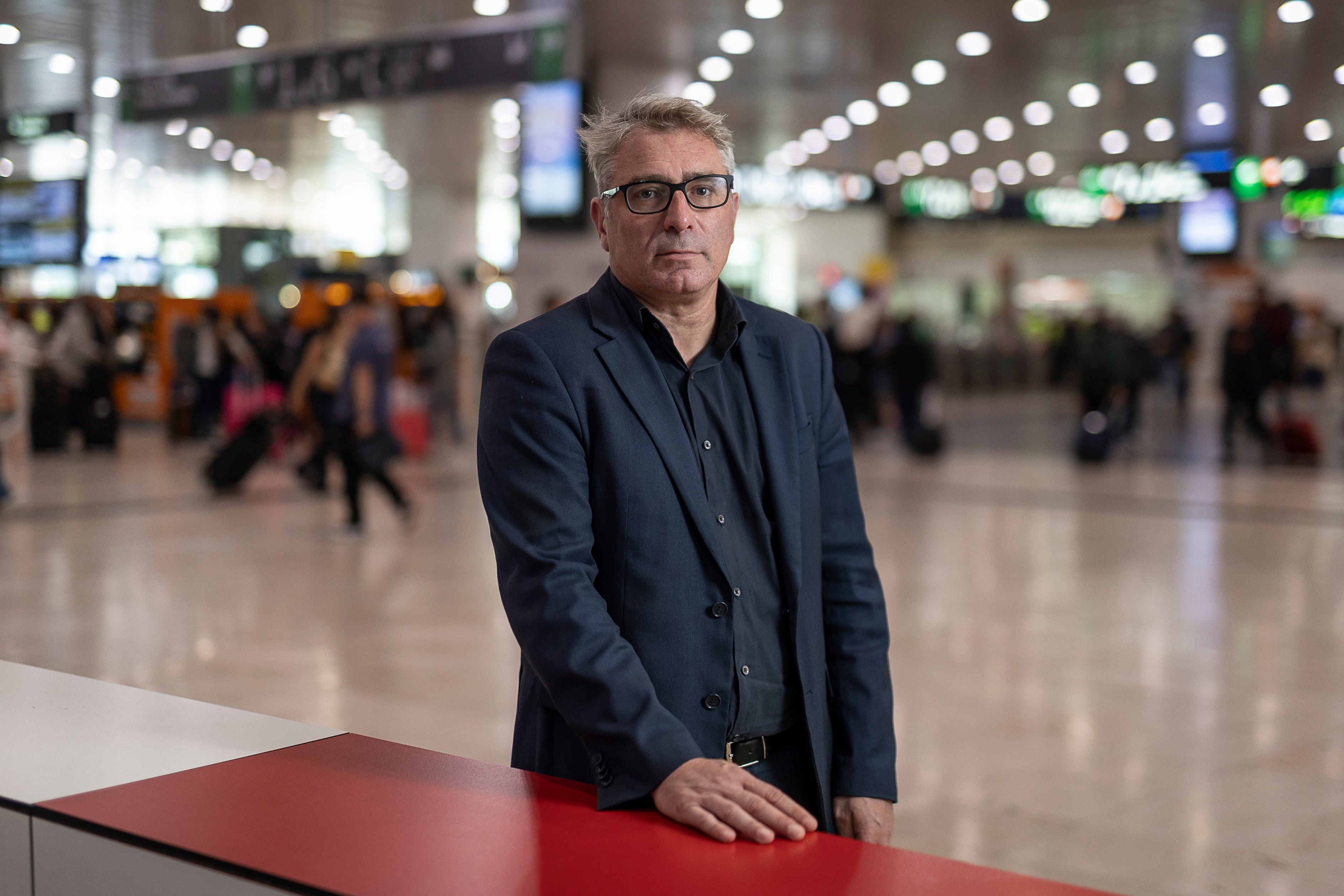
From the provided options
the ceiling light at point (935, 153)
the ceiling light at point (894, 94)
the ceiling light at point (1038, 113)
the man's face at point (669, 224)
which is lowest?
the man's face at point (669, 224)

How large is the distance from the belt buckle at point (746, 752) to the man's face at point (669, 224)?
26.0 inches

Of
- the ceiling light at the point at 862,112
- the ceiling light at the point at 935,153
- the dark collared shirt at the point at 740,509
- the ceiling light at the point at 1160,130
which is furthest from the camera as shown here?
the ceiling light at the point at 935,153

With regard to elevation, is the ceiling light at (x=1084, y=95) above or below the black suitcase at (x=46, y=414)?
above

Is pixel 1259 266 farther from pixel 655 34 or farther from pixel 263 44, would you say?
pixel 263 44

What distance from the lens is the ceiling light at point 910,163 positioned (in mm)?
20781

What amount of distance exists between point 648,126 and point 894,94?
14189 millimetres

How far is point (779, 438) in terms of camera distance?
6.37 feet

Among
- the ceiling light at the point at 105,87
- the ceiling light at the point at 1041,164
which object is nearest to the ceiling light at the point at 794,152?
the ceiling light at the point at 1041,164

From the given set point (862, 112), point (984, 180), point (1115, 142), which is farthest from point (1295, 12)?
point (984, 180)

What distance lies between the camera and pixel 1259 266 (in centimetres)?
2366

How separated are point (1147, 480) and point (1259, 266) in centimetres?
1312

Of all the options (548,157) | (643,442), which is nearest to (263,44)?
(548,157)

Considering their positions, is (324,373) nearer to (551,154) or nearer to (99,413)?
(551,154)

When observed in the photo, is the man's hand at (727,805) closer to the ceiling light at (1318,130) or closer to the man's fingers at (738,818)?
the man's fingers at (738,818)
